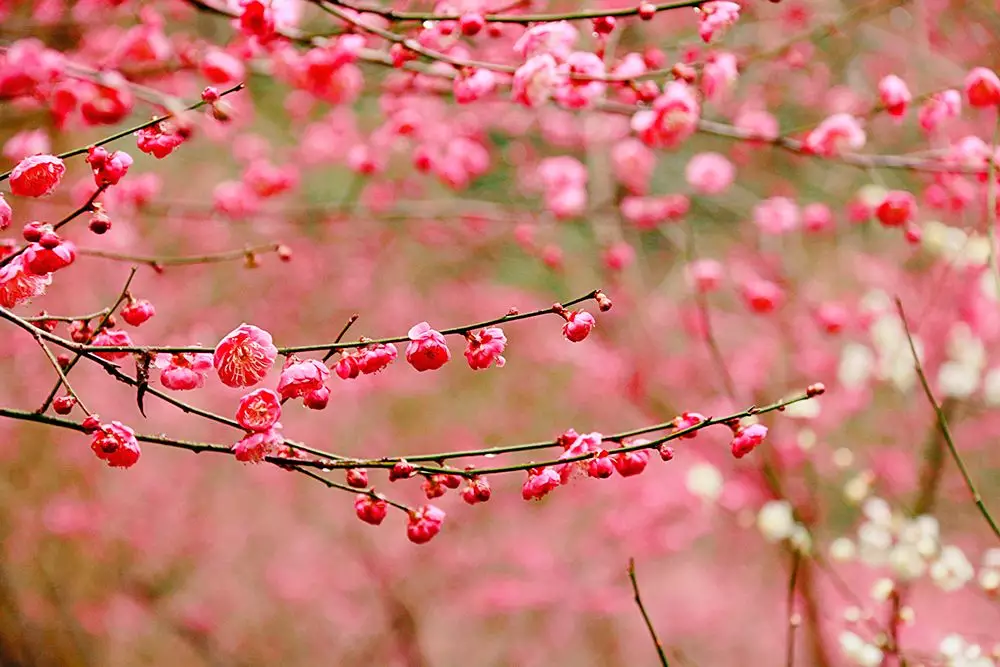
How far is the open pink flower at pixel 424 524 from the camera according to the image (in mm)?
1653

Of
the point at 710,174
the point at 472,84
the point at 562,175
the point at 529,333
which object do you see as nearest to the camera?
the point at 472,84

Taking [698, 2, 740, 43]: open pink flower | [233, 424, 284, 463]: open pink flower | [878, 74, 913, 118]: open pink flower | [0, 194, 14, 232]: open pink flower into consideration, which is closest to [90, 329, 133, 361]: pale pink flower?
[0, 194, 14, 232]: open pink flower

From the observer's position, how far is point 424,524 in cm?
166

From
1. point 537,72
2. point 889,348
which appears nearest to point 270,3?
point 537,72

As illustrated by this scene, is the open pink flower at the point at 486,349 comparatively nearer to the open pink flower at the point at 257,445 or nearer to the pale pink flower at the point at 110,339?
the open pink flower at the point at 257,445

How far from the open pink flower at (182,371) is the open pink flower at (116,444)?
0.39 feet

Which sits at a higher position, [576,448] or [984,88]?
[984,88]

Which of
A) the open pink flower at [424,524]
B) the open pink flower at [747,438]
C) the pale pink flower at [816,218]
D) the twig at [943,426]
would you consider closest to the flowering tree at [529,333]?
the pale pink flower at [816,218]

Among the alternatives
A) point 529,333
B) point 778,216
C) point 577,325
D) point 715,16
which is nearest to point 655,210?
point 778,216

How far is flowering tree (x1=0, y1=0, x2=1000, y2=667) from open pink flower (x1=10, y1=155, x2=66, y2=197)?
13.3 inches

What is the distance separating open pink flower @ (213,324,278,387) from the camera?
4.88 ft

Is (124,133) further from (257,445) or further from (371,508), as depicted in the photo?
(371,508)

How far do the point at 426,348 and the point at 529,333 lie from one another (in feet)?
21.0

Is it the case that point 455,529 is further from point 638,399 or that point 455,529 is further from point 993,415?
point 993,415
